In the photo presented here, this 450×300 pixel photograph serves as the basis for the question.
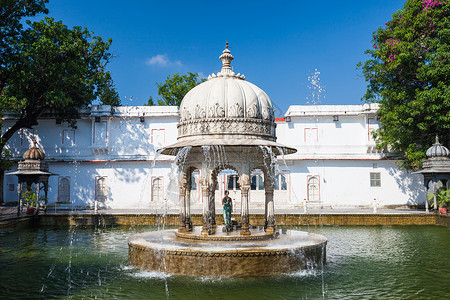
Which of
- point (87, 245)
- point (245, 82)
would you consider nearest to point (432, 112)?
point (245, 82)

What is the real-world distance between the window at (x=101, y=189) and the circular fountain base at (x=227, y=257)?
19969 mm

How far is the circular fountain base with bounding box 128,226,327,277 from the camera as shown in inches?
368

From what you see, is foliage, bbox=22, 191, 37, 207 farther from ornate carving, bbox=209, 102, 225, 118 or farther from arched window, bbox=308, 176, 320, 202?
arched window, bbox=308, 176, 320, 202

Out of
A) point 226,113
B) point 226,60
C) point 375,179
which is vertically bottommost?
point 375,179

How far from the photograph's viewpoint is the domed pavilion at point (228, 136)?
11484mm

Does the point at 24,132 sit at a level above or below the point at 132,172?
above

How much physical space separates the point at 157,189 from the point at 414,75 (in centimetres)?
1923

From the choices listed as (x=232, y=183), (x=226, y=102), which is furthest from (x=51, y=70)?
(x=226, y=102)

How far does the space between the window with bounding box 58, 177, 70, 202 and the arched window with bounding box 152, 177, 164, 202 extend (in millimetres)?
6450

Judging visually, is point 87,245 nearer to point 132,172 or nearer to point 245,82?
point 245,82

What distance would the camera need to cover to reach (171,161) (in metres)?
29.1

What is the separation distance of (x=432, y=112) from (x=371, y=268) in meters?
14.7

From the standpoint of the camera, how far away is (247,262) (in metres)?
9.35

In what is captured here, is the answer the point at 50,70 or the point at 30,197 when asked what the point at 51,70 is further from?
the point at 30,197
